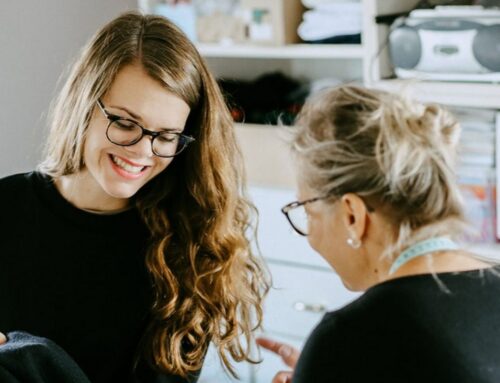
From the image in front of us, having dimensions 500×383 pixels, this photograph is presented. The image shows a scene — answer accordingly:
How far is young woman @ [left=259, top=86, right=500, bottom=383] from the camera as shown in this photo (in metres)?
0.99

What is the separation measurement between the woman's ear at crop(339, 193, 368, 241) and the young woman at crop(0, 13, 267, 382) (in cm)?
43

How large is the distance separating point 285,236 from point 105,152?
1.18m

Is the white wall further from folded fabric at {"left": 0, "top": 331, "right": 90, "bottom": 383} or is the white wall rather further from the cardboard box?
folded fabric at {"left": 0, "top": 331, "right": 90, "bottom": 383}

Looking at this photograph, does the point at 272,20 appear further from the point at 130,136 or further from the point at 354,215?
the point at 354,215

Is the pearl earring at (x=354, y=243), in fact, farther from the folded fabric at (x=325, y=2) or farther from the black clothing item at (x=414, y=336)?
the folded fabric at (x=325, y=2)

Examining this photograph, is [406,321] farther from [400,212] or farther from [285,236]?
[285,236]

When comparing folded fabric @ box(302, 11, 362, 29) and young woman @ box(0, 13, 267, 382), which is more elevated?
folded fabric @ box(302, 11, 362, 29)

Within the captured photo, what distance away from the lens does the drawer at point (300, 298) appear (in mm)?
2463

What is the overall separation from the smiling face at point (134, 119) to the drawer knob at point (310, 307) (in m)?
1.15

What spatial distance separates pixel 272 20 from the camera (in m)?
2.52

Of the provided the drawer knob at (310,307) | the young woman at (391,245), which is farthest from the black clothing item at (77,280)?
the drawer knob at (310,307)

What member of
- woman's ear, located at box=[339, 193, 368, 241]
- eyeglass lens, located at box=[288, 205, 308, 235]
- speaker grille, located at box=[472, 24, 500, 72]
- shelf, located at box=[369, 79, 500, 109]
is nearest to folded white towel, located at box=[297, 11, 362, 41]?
shelf, located at box=[369, 79, 500, 109]

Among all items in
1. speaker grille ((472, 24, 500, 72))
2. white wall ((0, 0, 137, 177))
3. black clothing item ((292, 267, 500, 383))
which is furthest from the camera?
white wall ((0, 0, 137, 177))

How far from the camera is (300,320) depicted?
2.55 meters
